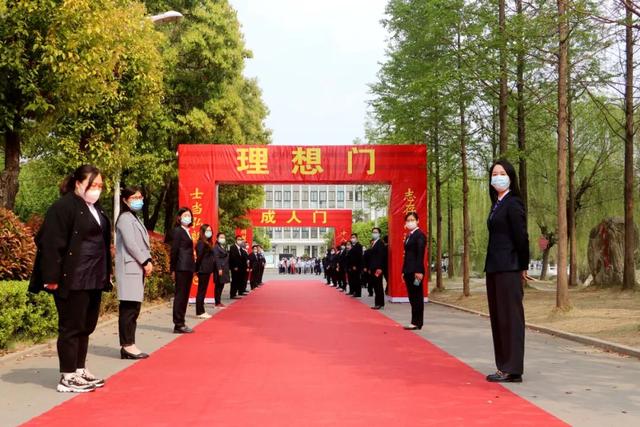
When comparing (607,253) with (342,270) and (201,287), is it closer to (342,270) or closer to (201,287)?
(342,270)

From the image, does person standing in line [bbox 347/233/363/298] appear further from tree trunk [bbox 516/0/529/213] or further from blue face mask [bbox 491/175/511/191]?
blue face mask [bbox 491/175/511/191]

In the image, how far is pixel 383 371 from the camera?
7.29 metres

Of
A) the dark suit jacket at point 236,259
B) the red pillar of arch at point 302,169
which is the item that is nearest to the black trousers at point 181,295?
the red pillar of arch at point 302,169

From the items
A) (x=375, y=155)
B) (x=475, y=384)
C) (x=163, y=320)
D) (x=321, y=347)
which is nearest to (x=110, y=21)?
(x=163, y=320)

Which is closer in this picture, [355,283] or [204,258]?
[204,258]

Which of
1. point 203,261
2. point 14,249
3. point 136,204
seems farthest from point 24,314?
point 203,261

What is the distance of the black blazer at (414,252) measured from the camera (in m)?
12.0

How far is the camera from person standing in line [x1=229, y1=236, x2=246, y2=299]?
22.5 meters

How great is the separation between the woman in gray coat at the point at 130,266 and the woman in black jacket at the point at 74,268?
5.69ft

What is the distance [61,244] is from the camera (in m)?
6.21

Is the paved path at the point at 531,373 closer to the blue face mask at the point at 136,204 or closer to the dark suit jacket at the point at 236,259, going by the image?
the blue face mask at the point at 136,204

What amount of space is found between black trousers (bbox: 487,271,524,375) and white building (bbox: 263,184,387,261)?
10198 centimetres

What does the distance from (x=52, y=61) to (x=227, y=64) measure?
13.0 metres

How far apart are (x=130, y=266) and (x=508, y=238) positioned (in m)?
4.18
